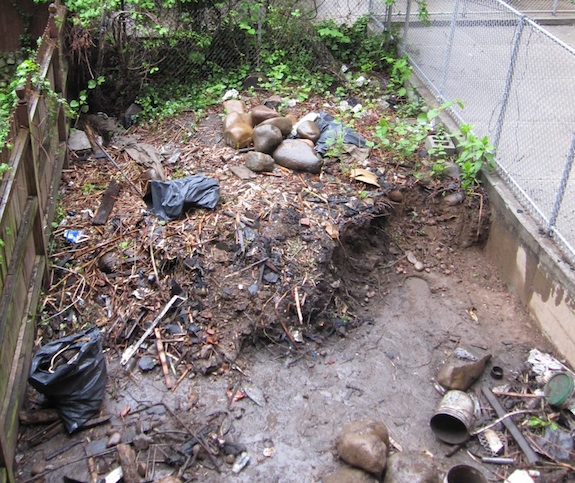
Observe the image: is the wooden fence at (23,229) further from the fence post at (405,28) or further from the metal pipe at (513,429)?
the fence post at (405,28)

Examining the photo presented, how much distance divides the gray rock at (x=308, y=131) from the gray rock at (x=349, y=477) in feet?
13.0

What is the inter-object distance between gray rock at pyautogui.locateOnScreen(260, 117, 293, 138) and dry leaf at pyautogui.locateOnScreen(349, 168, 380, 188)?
0.99 meters

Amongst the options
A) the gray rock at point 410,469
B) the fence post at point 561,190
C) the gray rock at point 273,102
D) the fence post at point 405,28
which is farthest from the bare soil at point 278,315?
the fence post at point 405,28

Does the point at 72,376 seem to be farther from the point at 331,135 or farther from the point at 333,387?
the point at 331,135

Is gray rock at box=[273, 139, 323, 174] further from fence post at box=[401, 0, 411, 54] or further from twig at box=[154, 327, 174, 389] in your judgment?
fence post at box=[401, 0, 411, 54]

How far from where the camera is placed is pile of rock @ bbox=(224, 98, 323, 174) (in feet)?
23.0

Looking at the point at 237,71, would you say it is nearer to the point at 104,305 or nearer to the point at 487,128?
the point at 487,128

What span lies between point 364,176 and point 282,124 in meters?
1.19

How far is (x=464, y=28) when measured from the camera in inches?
315

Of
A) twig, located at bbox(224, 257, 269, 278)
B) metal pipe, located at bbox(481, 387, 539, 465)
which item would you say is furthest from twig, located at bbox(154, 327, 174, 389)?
metal pipe, located at bbox(481, 387, 539, 465)

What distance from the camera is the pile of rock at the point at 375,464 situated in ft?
14.6

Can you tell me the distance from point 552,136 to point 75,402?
5352mm

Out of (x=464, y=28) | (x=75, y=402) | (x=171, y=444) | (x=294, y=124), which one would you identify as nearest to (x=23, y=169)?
(x=75, y=402)

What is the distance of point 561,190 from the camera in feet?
18.7
